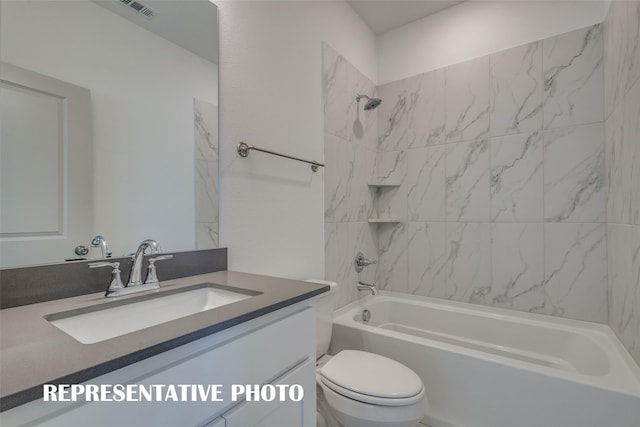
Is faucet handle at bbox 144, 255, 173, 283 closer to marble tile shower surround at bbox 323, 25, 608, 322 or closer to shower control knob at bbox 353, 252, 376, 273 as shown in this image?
marble tile shower surround at bbox 323, 25, 608, 322

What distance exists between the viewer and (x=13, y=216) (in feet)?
2.58

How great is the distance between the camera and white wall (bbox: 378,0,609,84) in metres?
1.83

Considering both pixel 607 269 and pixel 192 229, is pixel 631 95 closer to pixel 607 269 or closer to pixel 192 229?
pixel 607 269

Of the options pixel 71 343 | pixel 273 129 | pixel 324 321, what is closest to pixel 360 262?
pixel 324 321

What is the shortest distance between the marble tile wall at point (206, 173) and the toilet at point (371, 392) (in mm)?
530

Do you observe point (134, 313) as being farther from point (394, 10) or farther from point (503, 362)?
point (394, 10)

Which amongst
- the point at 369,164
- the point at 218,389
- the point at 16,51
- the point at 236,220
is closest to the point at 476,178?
the point at 369,164

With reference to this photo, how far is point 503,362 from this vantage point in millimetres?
1390

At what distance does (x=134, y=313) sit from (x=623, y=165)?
208cm

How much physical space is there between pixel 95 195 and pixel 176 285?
38 cm

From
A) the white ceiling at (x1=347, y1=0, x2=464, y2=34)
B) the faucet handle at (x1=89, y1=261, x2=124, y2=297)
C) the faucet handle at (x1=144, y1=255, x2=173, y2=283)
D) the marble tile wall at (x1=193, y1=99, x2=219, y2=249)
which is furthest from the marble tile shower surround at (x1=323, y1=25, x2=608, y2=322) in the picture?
the faucet handle at (x1=89, y1=261, x2=124, y2=297)

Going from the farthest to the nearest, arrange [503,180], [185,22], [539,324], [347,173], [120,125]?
[347,173], [503,180], [539,324], [185,22], [120,125]

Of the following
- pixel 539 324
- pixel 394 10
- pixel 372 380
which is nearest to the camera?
pixel 372 380

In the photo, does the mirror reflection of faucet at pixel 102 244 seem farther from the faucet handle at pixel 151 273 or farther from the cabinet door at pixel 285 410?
the cabinet door at pixel 285 410
